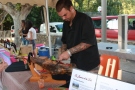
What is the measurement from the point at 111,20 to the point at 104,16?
259 centimetres

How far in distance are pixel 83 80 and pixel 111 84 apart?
177 millimetres

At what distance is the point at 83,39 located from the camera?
1639 millimetres

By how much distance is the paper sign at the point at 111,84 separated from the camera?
839 millimetres

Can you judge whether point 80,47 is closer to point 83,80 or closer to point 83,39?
point 83,39

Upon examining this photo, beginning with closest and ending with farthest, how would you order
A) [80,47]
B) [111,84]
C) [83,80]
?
[111,84] → [83,80] → [80,47]

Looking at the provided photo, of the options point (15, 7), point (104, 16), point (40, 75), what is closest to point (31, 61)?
point (40, 75)

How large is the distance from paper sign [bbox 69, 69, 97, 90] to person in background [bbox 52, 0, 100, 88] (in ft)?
1.76

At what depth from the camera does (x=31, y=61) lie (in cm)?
201

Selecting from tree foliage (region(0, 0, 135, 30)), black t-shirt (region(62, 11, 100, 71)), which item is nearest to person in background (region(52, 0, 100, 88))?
black t-shirt (region(62, 11, 100, 71))

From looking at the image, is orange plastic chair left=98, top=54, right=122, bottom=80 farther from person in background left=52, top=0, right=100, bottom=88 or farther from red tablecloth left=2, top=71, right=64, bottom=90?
red tablecloth left=2, top=71, right=64, bottom=90

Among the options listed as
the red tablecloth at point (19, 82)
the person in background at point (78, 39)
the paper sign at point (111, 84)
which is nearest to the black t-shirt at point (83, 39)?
the person in background at point (78, 39)

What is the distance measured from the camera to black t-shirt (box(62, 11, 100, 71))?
5.39 feet

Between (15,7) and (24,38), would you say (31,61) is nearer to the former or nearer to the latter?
(24,38)

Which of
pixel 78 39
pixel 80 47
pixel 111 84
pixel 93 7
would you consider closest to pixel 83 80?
pixel 111 84
